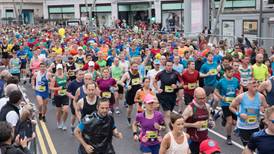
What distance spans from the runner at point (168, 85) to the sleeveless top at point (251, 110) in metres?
2.67

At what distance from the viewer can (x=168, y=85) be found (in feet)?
32.4

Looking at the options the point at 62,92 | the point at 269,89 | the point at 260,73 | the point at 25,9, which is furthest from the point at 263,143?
the point at 25,9

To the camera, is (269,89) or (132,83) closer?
(269,89)

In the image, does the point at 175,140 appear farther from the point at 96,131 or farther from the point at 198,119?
the point at 198,119

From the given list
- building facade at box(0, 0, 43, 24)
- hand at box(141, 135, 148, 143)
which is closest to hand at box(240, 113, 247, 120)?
hand at box(141, 135, 148, 143)

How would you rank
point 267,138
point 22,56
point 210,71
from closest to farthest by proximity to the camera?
point 267,138 → point 210,71 → point 22,56

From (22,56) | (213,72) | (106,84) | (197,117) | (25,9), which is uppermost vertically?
(25,9)

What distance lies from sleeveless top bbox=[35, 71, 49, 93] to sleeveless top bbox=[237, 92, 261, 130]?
5550 mm

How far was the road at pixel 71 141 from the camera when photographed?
8.84m

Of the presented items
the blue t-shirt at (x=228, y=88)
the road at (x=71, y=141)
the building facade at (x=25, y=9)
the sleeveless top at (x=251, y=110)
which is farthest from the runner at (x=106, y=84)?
the building facade at (x=25, y=9)

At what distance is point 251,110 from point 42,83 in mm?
5791

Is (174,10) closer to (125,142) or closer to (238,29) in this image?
(238,29)

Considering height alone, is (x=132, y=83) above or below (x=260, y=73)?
below

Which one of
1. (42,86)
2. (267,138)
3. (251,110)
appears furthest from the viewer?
(42,86)
